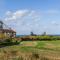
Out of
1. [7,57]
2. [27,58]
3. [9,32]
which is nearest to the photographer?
[27,58]

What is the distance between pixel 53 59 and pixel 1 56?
4.30 metres

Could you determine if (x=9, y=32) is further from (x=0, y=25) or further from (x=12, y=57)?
(x=12, y=57)

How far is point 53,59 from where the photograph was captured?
17672mm

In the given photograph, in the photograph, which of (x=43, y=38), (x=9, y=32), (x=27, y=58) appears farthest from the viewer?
(x=9, y=32)

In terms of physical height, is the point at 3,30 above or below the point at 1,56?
above

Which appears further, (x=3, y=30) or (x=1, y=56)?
(x=3, y=30)

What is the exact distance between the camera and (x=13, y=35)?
5091 centimetres

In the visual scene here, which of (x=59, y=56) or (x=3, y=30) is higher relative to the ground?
(x=3, y=30)

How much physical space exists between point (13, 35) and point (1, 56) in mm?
32529

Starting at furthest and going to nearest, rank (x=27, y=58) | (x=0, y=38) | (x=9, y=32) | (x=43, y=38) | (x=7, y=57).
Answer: (x=9, y=32)
(x=43, y=38)
(x=0, y=38)
(x=7, y=57)
(x=27, y=58)

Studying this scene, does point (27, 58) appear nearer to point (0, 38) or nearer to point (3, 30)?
point (0, 38)

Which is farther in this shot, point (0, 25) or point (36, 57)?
point (0, 25)

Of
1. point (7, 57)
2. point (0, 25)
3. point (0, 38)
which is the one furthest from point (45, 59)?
point (0, 25)

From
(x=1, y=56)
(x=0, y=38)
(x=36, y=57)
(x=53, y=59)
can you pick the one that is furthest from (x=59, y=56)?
(x=0, y=38)
